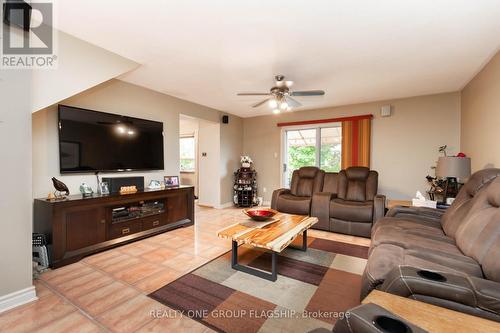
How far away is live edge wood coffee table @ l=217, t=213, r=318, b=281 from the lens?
6.93 feet

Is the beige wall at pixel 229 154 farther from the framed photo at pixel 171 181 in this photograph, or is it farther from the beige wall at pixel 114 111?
the framed photo at pixel 171 181

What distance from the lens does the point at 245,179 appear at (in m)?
5.84

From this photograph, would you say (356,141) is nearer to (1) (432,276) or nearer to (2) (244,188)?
(2) (244,188)

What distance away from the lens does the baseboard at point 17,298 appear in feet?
5.79

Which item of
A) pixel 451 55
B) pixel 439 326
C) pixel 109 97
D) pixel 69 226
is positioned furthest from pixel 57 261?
pixel 451 55

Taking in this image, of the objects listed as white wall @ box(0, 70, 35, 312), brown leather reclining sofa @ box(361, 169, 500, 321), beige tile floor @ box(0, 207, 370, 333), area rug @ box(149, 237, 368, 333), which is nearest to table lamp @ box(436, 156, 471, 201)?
brown leather reclining sofa @ box(361, 169, 500, 321)

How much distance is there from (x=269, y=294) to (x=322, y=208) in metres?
2.18

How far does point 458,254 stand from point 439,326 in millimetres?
1120

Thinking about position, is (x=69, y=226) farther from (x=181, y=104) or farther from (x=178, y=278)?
(x=181, y=104)

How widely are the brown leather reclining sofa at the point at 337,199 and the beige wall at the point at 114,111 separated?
88.4 inches

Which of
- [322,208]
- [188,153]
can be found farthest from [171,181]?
[188,153]

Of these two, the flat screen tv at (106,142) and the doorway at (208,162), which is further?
the doorway at (208,162)

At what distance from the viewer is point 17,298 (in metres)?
1.83

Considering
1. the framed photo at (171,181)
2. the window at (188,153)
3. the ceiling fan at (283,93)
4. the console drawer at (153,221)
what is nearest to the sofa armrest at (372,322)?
the ceiling fan at (283,93)
